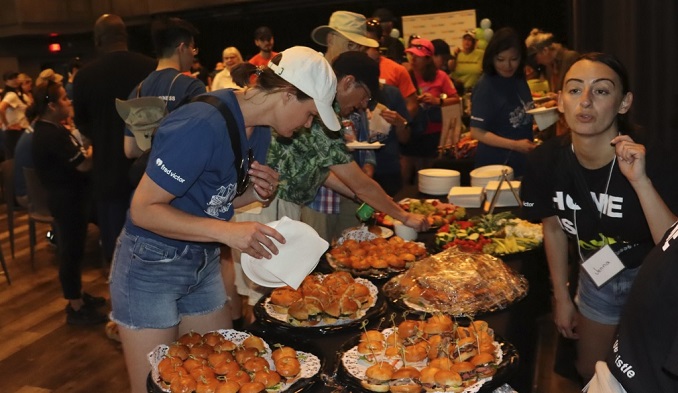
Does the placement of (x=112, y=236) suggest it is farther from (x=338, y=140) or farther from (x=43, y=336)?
(x=338, y=140)

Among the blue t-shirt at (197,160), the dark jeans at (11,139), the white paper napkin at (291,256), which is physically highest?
the blue t-shirt at (197,160)

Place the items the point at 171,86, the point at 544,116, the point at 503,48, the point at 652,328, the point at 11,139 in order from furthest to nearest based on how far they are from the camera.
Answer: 1. the point at 11,139
2. the point at 503,48
3. the point at 544,116
4. the point at 171,86
5. the point at 652,328

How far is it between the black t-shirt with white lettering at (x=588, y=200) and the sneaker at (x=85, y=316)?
2.97m

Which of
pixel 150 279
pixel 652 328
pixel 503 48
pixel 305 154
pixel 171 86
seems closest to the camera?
pixel 652 328

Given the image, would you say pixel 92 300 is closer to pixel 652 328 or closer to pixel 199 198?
pixel 199 198

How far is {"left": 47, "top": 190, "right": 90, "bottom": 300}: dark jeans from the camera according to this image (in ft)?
13.7

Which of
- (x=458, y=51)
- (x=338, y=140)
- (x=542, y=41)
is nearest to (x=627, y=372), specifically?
(x=338, y=140)

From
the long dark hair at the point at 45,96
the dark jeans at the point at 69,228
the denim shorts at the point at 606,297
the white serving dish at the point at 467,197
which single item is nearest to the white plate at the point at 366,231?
the white serving dish at the point at 467,197

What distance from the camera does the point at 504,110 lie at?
400 centimetres

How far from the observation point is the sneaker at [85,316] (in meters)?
4.34

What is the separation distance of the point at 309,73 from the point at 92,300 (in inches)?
128

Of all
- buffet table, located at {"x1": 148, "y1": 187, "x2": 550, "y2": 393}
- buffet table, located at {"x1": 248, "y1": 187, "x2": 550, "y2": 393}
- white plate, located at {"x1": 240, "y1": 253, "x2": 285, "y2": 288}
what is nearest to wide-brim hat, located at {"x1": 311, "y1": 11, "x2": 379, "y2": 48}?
buffet table, located at {"x1": 248, "y1": 187, "x2": 550, "y2": 393}

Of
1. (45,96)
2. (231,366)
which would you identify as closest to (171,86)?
(45,96)

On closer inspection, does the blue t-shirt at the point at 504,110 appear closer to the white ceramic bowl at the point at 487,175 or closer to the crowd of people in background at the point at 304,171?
the crowd of people in background at the point at 304,171
